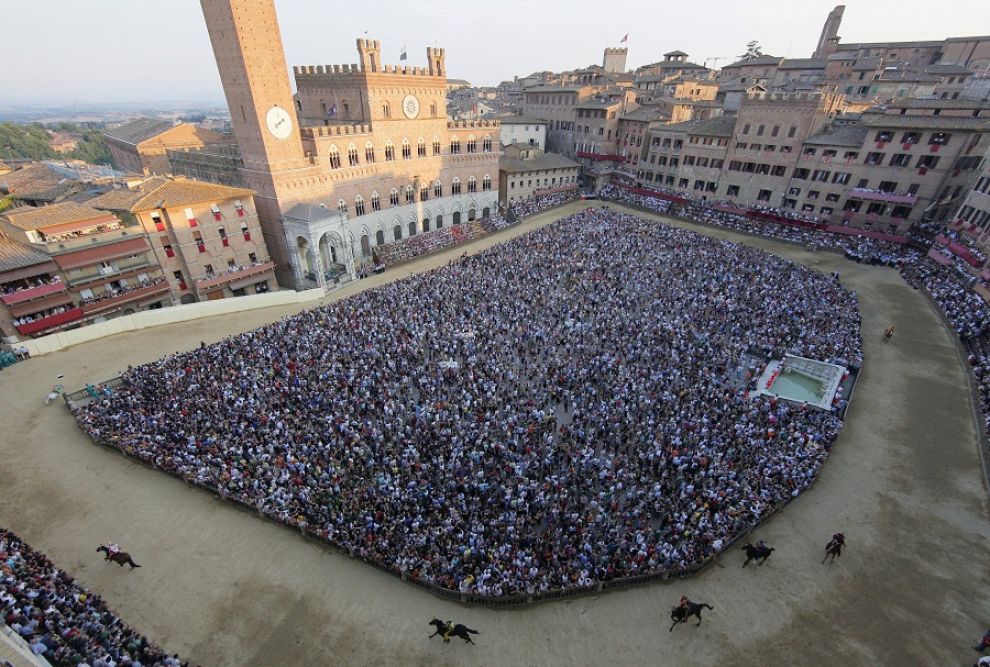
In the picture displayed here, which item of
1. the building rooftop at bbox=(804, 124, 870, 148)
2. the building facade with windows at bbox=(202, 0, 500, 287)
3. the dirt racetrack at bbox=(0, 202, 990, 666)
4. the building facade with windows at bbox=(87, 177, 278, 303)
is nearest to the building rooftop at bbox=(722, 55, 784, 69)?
the building rooftop at bbox=(804, 124, 870, 148)

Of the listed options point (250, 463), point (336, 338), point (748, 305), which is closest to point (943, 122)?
point (748, 305)

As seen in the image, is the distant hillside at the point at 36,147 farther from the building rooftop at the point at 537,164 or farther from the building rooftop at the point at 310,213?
the building rooftop at the point at 537,164

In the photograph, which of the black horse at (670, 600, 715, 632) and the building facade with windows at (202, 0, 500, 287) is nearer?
the black horse at (670, 600, 715, 632)

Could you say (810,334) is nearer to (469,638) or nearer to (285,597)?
(469,638)

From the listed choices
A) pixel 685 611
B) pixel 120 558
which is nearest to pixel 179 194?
pixel 120 558

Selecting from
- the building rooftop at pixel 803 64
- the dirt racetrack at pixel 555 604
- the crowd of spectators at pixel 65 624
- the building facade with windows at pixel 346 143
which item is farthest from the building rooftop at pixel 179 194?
the building rooftop at pixel 803 64

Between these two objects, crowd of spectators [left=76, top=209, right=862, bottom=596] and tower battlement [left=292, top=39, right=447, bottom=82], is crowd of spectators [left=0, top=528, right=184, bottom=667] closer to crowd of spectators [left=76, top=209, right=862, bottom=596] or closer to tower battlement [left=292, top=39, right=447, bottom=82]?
crowd of spectators [left=76, top=209, right=862, bottom=596]

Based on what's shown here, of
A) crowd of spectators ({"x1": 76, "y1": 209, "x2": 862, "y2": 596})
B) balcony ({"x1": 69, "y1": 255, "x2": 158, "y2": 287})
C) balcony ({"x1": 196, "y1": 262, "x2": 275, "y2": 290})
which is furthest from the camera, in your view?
balcony ({"x1": 196, "y1": 262, "x2": 275, "y2": 290})
